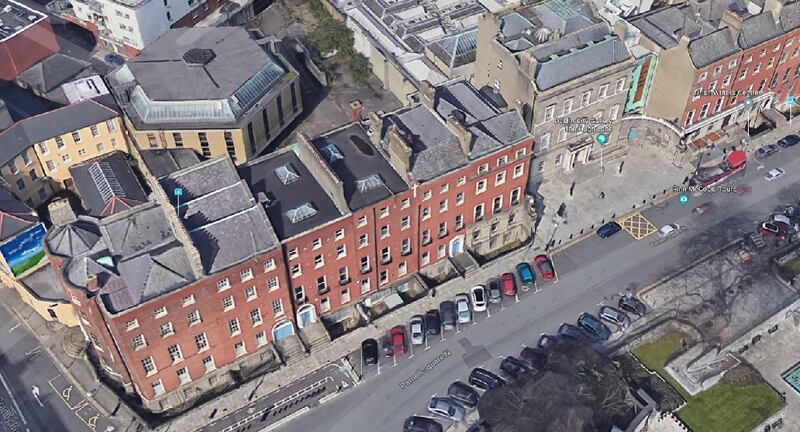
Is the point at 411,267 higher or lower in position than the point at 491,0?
lower

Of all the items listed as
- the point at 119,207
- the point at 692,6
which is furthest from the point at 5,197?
the point at 692,6

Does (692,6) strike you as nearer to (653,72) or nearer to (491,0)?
(653,72)

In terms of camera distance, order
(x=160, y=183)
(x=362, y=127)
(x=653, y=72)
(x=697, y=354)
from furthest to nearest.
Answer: (x=653, y=72) → (x=362, y=127) → (x=697, y=354) → (x=160, y=183)

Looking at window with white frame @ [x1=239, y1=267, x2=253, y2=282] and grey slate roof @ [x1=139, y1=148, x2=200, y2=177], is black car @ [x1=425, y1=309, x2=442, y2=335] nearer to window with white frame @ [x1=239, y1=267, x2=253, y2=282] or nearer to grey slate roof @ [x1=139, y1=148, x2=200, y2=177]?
window with white frame @ [x1=239, y1=267, x2=253, y2=282]

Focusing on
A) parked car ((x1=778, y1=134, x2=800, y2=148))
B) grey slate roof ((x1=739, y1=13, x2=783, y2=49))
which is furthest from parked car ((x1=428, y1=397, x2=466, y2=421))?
parked car ((x1=778, y1=134, x2=800, y2=148))

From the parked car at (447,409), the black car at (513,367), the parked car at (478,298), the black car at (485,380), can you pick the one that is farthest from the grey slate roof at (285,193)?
the black car at (513,367)

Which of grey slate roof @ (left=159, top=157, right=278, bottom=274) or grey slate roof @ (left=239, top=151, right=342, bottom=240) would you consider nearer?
grey slate roof @ (left=159, top=157, right=278, bottom=274)
